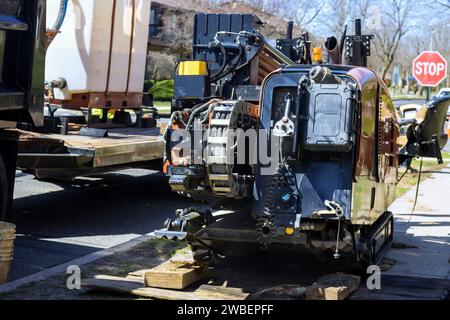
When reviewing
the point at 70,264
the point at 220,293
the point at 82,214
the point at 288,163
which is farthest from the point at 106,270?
the point at 82,214

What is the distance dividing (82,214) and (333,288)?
505 cm

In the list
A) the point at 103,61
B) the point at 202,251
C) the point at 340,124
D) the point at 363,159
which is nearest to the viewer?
the point at 340,124

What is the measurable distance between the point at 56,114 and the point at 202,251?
3652 mm

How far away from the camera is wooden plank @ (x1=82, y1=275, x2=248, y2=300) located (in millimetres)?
5945

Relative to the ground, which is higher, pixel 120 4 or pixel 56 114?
pixel 120 4

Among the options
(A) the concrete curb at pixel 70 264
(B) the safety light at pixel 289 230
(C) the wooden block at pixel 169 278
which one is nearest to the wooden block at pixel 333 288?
(B) the safety light at pixel 289 230

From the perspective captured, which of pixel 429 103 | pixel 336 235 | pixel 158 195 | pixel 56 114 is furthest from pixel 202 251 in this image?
pixel 158 195

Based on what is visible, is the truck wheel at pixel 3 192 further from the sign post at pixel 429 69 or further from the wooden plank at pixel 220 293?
the sign post at pixel 429 69

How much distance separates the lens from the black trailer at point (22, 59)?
229 inches

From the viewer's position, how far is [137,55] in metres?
10.9

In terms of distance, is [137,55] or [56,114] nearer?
[56,114]

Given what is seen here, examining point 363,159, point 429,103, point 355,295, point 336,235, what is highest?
point 429,103

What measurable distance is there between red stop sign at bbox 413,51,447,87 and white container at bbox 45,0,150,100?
11.5 metres

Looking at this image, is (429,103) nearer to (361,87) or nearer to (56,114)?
(361,87)
